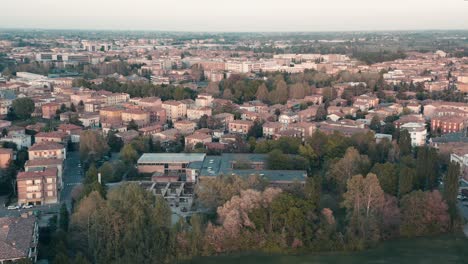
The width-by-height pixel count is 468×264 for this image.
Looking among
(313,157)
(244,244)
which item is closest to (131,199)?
(244,244)

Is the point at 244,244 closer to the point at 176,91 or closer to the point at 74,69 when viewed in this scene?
the point at 176,91

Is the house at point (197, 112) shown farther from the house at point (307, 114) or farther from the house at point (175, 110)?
the house at point (307, 114)

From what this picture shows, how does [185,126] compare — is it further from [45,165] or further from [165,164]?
[45,165]

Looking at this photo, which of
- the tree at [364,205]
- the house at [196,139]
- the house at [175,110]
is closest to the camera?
the tree at [364,205]

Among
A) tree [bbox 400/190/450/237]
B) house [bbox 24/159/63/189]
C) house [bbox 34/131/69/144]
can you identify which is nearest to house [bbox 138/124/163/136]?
house [bbox 34/131/69/144]

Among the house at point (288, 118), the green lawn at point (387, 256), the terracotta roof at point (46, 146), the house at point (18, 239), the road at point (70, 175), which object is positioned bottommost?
the green lawn at point (387, 256)

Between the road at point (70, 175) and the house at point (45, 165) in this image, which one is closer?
the road at point (70, 175)

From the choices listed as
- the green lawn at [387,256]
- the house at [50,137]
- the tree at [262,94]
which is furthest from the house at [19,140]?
the tree at [262,94]

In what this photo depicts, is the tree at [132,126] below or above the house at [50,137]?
below
